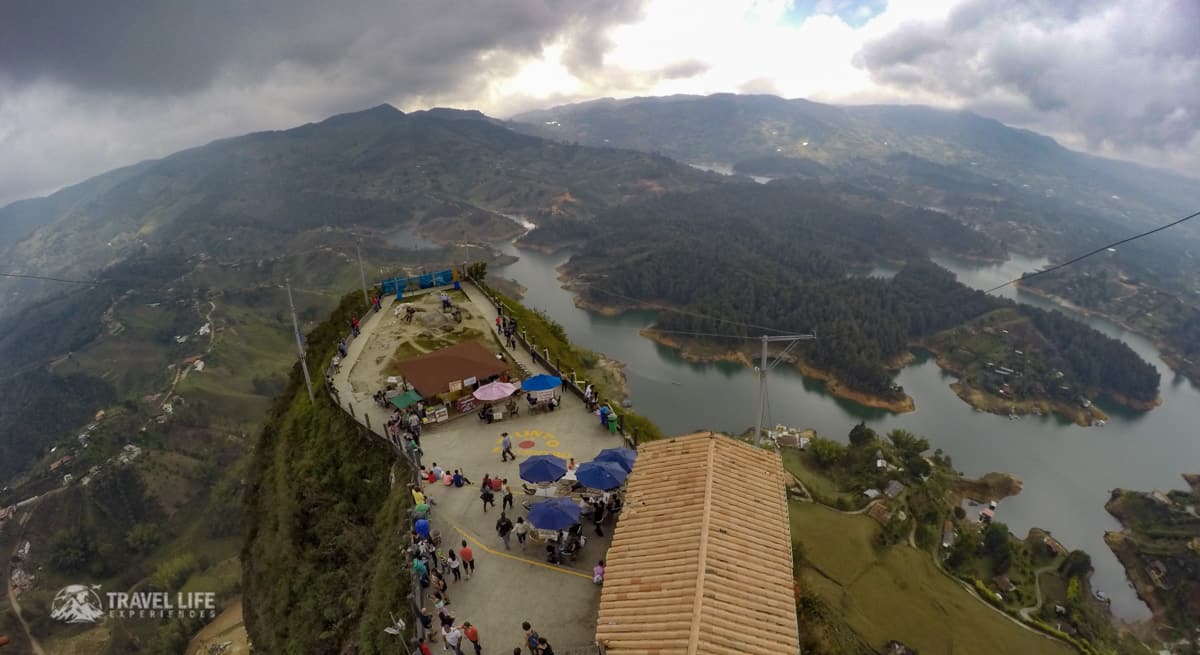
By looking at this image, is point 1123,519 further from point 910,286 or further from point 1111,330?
point 1111,330

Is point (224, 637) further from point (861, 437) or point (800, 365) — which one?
point (800, 365)

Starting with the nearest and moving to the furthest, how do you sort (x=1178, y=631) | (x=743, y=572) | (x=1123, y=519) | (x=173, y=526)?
(x=743, y=572)
(x=1178, y=631)
(x=1123, y=519)
(x=173, y=526)

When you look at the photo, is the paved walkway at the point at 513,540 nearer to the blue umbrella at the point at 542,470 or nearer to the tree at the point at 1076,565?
the blue umbrella at the point at 542,470

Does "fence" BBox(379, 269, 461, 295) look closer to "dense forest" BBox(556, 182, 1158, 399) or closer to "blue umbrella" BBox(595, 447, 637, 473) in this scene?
"blue umbrella" BBox(595, 447, 637, 473)

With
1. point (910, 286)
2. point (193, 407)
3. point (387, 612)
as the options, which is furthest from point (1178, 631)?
point (193, 407)

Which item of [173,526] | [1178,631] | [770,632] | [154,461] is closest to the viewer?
[770,632]

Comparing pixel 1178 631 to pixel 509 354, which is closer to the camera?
pixel 509 354

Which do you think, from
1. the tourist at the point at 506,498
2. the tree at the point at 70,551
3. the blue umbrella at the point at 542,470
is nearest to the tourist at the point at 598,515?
the blue umbrella at the point at 542,470
